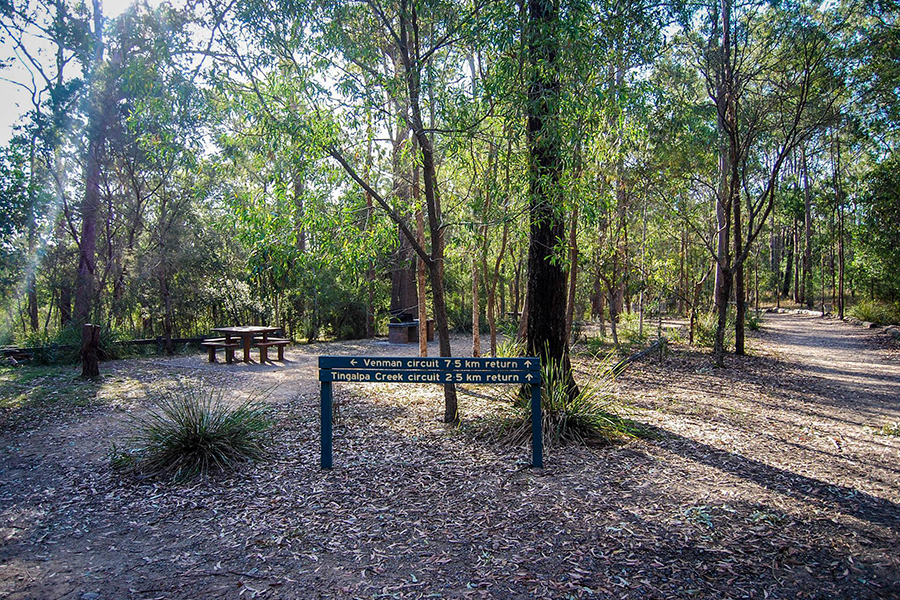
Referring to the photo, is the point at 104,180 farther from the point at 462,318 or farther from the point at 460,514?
the point at 460,514

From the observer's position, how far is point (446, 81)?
5.12m

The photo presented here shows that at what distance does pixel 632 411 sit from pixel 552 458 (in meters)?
2.00

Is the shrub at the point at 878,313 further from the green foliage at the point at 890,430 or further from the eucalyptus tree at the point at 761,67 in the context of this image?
the green foliage at the point at 890,430

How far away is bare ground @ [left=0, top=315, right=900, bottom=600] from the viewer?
2762 millimetres

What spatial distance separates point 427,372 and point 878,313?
65.3ft

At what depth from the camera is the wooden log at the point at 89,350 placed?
8320 millimetres

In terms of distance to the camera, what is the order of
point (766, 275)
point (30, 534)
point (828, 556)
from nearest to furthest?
point (828, 556)
point (30, 534)
point (766, 275)

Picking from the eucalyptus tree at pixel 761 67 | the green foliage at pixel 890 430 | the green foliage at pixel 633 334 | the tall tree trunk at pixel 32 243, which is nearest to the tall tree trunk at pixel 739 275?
the eucalyptus tree at pixel 761 67

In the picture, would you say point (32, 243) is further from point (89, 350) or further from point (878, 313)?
point (878, 313)

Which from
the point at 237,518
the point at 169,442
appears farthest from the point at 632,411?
the point at 169,442

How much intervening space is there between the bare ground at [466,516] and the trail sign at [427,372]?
476mm

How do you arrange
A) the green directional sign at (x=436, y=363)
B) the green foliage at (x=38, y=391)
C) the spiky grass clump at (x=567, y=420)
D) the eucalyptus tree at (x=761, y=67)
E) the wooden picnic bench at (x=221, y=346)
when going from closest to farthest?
the green directional sign at (x=436, y=363) < the spiky grass clump at (x=567, y=420) < the green foliage at (x=38, y=391) < the eucalyptus tree at (x=761, y=67) < the wooden picnic bench at (x=221, y=346)

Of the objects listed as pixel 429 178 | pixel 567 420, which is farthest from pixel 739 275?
pixel 429 178

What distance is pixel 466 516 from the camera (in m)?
3.50
